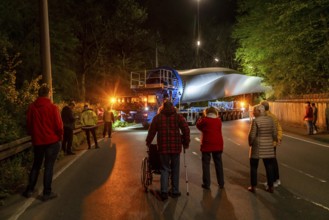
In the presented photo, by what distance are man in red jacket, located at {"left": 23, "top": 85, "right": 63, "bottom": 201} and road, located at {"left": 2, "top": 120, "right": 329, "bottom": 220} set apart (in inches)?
16.7

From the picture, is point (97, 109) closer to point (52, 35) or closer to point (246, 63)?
point (52, 35)

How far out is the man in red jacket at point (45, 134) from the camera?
7.46 m

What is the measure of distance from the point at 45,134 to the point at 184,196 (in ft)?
9.43

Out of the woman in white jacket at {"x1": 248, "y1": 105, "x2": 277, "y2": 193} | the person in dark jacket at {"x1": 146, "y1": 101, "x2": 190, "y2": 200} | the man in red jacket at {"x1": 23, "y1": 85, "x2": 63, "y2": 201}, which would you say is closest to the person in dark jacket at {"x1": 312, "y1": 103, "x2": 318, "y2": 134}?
the woman in white jacket at {"x1": 248, "y1": 105, "x2": 277, "y2": 193}

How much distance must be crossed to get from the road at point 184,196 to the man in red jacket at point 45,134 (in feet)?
1.39

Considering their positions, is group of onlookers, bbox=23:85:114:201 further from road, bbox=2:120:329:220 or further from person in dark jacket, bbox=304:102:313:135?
person in dark jacket, bbox=304:102:313:135

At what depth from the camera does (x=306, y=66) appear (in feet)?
82.0

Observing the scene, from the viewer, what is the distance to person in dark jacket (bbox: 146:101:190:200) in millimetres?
7398

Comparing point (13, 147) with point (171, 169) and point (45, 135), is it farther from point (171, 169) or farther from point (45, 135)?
point (171, 169)

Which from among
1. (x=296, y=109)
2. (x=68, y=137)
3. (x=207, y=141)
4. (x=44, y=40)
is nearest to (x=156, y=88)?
(x=296, y=109)

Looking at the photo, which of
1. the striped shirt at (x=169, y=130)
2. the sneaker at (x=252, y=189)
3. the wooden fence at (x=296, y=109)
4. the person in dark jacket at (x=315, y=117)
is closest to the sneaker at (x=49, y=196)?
the striped shirt at (x=169, y=130)

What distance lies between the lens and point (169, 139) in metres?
7.41

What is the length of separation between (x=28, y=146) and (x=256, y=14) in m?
26.8

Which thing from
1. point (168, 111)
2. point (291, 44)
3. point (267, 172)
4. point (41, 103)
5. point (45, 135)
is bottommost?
point (267, 172)
